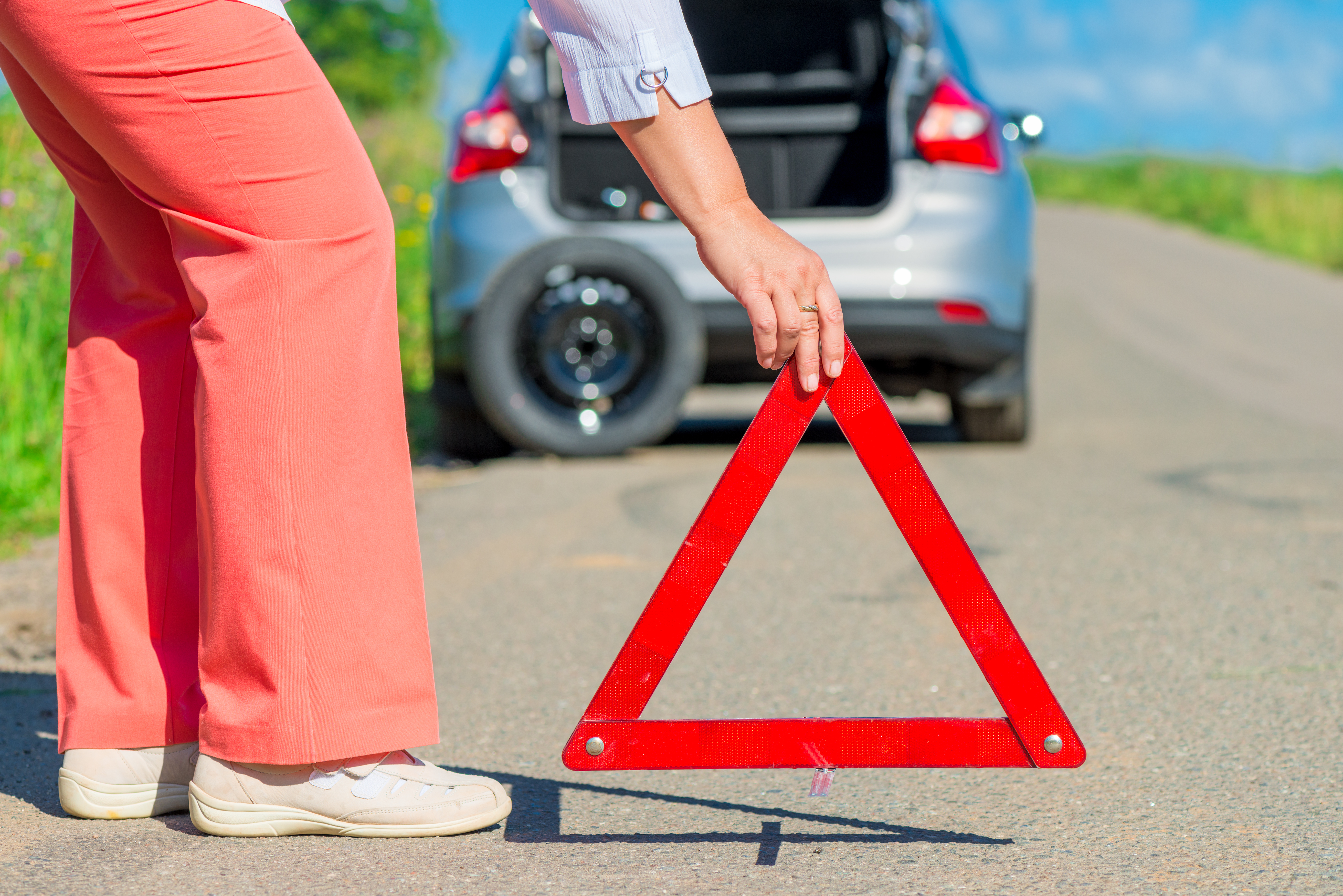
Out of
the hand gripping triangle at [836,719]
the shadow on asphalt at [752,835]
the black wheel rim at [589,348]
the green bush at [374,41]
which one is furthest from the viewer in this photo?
the green bush at [374,41]

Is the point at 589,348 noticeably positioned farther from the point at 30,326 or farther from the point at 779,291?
the point at 779,291

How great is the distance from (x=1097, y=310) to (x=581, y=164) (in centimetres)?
724

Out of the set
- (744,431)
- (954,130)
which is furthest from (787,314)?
(744,431)

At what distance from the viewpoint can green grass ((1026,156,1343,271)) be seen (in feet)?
65.6

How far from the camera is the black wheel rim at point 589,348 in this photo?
5.48m

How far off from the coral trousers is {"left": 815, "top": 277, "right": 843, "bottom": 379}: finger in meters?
0.55

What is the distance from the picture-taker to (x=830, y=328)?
1801 mm

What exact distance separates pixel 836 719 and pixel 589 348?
3.77 metres

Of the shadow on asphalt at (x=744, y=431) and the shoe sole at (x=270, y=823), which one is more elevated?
the shoe sole at (x=270, y=823)

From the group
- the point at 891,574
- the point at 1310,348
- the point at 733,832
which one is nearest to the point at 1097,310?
the point at 1310,348

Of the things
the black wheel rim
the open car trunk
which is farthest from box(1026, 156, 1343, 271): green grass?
the black wheel rim

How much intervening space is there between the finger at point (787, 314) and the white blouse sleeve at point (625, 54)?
9.7 inches

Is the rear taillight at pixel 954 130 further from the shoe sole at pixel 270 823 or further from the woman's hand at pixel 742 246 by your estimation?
the shoe sole at pixel 270 823

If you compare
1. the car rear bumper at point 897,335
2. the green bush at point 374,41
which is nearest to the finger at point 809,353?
the car rear bumper at point 897,335
